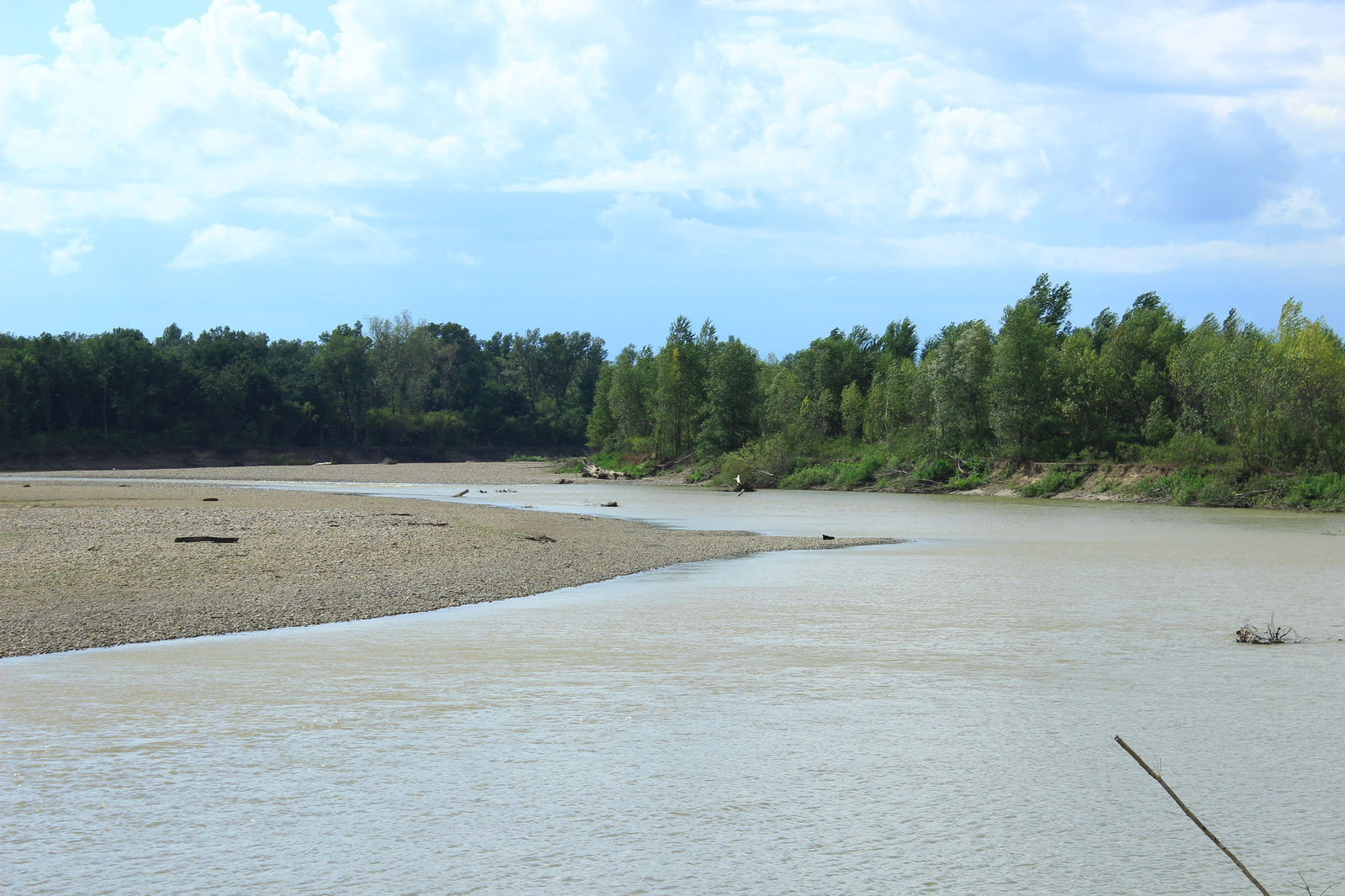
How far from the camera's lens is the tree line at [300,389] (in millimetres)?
103625

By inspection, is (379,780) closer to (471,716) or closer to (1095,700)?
(471,716)

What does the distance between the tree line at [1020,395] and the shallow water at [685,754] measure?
41536 mm

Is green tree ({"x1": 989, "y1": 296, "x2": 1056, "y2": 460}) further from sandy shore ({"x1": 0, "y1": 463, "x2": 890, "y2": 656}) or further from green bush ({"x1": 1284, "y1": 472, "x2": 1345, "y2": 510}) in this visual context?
sandy shore ({"x1": 0, "y1": 463, "x2": 890, "y2": 656})

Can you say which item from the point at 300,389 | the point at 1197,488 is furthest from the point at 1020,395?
the point at 300,389

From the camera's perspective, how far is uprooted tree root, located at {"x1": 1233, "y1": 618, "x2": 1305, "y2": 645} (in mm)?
14516

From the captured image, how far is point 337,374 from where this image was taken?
13262 centimetres

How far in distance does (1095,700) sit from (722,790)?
17.2ft

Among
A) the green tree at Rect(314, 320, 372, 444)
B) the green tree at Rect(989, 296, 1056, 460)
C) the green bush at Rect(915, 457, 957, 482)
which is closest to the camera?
the green tree at Rect(989, 296, 1056, 460)

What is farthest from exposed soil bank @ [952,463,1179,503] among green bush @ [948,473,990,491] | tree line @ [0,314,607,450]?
tree line @ [0,314,607,450]

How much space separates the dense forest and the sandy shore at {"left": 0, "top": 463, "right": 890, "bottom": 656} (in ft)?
115

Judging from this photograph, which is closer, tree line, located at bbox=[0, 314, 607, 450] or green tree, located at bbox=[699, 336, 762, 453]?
green tree, located at bbox=[699, 336, 762, 453]

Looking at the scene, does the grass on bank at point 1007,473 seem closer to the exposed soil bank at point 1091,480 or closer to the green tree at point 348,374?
the exposed soil bank at point 1091,480

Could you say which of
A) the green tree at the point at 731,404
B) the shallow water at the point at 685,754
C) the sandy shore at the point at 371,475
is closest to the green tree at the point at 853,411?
the green tree at the point at 731,404

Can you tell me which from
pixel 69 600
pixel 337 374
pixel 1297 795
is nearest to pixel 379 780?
pixel 1297 795
